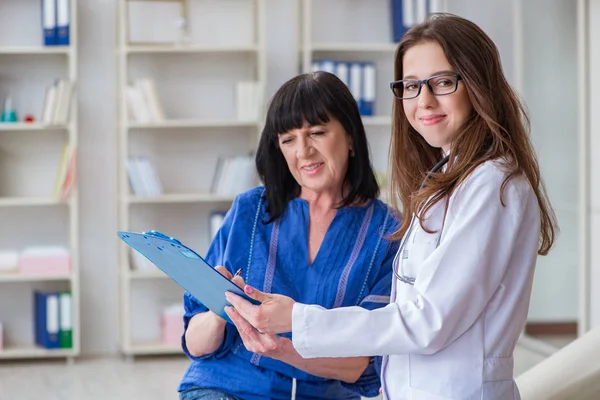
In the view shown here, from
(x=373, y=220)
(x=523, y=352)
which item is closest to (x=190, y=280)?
(x=373, y=220)

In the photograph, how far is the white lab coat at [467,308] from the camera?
1250mm

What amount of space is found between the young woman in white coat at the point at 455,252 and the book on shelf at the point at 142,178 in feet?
12.1

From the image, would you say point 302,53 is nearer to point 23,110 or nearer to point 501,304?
point 23,110

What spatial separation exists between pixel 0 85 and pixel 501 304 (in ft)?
14.6

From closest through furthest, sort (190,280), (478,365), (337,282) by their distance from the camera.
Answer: (478,365) → (190,280) → (337,282)

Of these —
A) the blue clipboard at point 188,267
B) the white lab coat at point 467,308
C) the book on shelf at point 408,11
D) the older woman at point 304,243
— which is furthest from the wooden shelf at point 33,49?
the white lab coat at point 467,308

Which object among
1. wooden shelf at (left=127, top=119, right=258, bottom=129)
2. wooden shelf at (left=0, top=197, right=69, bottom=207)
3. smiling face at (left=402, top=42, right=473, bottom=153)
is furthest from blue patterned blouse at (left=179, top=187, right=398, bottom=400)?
wooden shelf at (left=0, top=197, right=69, bottom=207)

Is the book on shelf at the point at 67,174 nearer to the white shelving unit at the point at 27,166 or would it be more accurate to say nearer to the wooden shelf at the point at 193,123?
the white shelving unit at the point at 27,166

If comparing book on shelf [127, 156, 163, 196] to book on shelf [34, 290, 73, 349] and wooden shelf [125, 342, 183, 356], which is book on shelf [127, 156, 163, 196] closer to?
book on shelf [34, 290, 73, 349]

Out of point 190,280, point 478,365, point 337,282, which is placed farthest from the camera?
point 337,282

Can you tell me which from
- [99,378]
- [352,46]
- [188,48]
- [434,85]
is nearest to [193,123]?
[188,48]

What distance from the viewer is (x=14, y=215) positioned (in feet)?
17.3

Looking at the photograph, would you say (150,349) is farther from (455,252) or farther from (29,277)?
(455,252)

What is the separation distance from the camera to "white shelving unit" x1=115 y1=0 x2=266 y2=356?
535 centimetres
